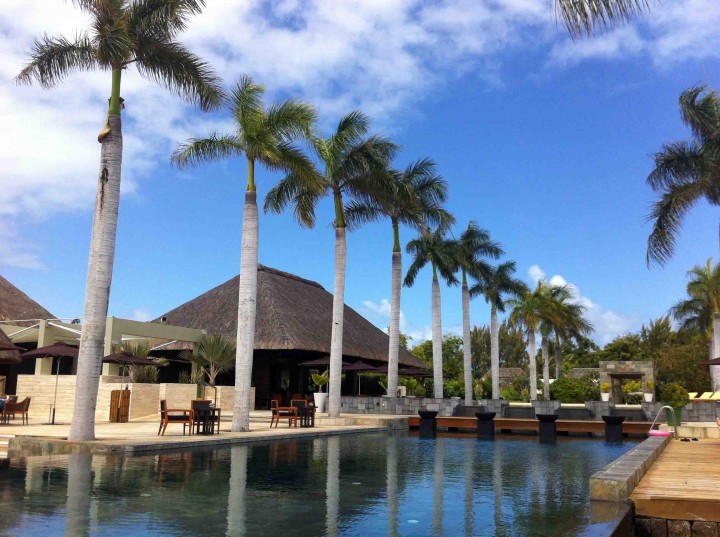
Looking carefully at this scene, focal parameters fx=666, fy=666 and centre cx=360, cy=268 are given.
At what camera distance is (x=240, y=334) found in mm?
18422

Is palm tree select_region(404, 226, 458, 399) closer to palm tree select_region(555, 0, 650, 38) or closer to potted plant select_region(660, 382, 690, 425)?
potted plant select_region(660, 382, 690, 425)

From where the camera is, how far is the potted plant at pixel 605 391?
3822 centimetres

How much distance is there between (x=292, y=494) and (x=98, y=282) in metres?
7.82

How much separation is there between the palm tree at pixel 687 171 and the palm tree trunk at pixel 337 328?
35.7 ft

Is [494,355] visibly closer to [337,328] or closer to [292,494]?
[337,328]

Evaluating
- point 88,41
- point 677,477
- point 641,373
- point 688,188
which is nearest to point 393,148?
point 688,188

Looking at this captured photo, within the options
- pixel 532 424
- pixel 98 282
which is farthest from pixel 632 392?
pixel 98 282

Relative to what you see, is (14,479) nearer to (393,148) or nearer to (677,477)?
(677,477)

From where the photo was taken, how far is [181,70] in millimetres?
15531

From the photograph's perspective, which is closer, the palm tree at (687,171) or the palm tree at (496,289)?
Answer: the palm tree at (687,171)

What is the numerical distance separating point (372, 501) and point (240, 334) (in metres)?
11.0

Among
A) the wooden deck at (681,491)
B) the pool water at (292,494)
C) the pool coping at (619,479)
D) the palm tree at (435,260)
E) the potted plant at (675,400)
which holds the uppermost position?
the palm tree at (435,260)

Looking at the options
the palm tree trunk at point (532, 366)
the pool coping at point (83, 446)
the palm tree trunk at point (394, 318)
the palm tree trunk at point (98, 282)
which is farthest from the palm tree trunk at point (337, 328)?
the palm tree trunk at point (532, 366)

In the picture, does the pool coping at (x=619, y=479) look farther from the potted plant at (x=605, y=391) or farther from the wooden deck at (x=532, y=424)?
the potted plant at (x=605, y=391)
